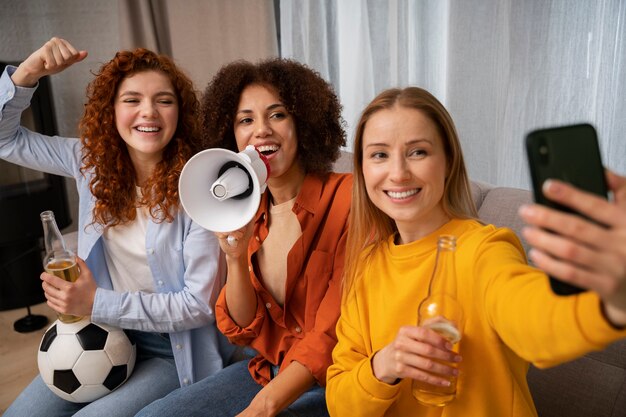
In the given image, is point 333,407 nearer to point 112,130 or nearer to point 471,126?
point 112,130

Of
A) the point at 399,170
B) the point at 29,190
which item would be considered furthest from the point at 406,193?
the point at 29,190

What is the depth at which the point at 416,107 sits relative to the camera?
1.07m

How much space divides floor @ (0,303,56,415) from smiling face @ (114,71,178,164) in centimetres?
145

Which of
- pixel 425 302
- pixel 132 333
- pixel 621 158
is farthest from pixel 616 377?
pixel 132 333

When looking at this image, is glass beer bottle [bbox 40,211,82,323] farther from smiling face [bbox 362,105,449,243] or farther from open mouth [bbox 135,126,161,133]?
smiling face [bbox 362,105,449,243]

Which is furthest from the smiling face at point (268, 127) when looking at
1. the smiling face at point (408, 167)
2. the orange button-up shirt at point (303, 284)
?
the smiling face at point (408, 167)

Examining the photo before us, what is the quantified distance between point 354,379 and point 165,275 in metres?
0.82

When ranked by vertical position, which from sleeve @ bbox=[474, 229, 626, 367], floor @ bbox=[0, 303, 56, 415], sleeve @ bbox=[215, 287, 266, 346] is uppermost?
sleeve @ bbox=[474, 229, 626, 367]

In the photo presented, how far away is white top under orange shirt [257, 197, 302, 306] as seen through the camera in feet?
4.81

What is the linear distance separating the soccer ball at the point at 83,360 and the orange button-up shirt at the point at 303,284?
0.32 m

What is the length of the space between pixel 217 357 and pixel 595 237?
1351 mm

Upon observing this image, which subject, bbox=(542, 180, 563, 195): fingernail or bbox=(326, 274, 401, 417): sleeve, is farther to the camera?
bbox=(326, 274, 401, 417): sleeve

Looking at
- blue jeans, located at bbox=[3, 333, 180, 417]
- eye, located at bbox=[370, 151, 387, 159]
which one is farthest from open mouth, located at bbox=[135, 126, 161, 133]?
eye, located at bbox=[370, 151, 387, 159]

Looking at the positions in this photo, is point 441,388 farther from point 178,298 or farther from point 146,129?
point 146,129
